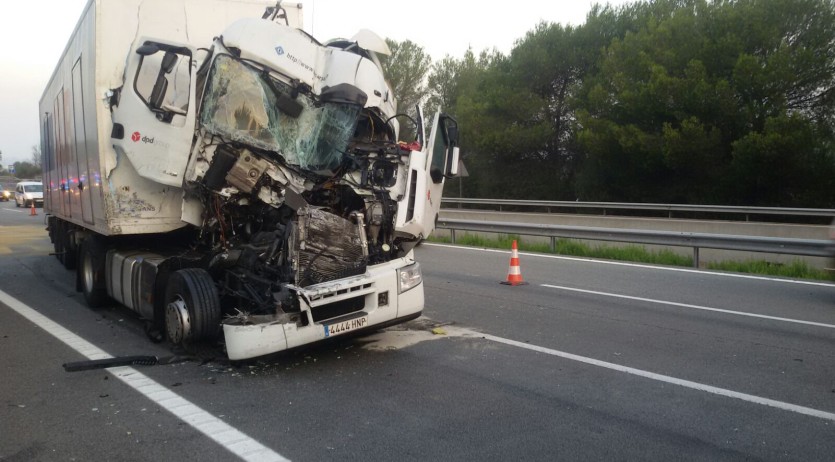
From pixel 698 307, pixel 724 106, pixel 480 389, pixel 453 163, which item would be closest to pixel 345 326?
pixel 480 389

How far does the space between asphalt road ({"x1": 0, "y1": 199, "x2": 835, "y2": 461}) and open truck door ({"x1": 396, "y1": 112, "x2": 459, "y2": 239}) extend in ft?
4.10

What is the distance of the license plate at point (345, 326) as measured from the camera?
5.86 m

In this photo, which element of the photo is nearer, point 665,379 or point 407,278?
point 665,379

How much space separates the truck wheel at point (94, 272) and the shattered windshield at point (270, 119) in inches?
147

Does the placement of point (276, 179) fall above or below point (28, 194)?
above

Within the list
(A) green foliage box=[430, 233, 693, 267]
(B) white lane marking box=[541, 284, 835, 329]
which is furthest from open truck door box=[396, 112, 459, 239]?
(A) green foliage box=[430, 233, 693, 267]

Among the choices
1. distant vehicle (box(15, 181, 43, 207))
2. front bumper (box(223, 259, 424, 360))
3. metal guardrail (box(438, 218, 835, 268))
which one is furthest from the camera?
distant vehicle (box(15, 181, 43, 207))

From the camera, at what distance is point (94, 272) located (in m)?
8.90

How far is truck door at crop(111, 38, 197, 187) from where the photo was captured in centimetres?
627

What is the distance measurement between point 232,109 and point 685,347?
4.94 meters

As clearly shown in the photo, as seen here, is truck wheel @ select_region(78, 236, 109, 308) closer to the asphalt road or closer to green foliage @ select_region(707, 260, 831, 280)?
the asphalt road

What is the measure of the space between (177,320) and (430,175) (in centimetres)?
279

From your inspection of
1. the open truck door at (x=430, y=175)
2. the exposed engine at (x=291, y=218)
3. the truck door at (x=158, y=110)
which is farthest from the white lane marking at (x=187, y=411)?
the open truck door at (x=430, y=175)

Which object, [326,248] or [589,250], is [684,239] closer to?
[589,250]
